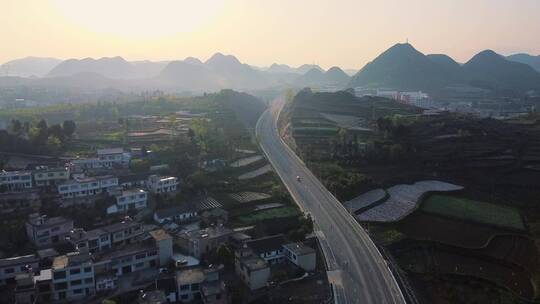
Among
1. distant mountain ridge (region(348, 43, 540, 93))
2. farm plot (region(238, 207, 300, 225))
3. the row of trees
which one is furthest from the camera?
distant mountain ridge (region(348, 43, 540, 93))

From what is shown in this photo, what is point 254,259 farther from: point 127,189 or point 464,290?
point 127,189

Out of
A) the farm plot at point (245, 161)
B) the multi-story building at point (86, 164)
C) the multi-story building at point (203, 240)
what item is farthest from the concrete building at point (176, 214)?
the farm plot at point (245, 161)

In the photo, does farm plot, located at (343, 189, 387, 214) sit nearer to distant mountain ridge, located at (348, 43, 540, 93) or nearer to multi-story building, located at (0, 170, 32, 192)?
multi-story building, located at (0, 170, 32, 192)

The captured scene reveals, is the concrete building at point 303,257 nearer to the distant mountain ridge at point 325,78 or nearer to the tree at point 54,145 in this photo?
the tree at point 54,145

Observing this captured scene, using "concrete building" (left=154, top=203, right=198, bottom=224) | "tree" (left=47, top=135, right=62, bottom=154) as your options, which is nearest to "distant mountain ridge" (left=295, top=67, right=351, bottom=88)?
"tree" (left=47, top=135, right=62, bottom=154)

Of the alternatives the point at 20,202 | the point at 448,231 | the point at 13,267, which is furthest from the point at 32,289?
the point at 448,231
